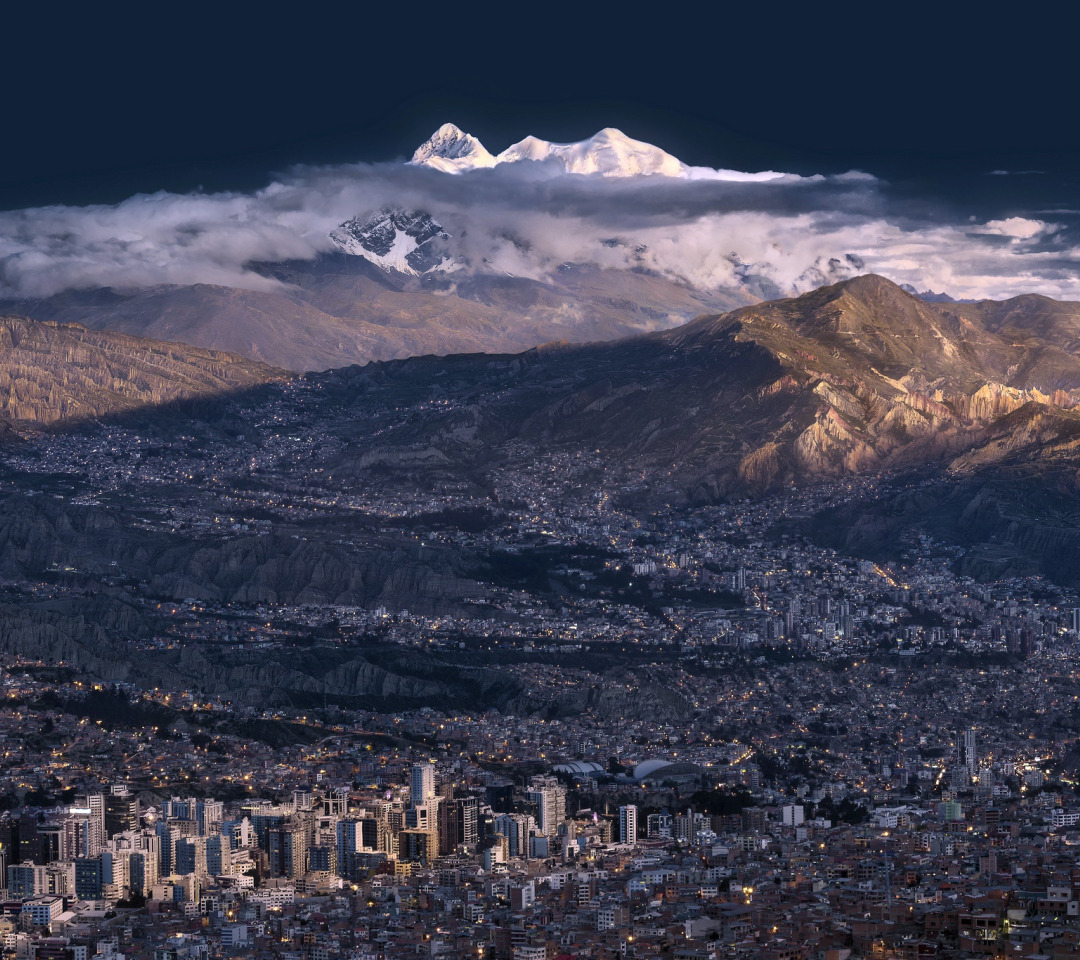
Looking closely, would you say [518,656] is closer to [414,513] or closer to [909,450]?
[414,513]

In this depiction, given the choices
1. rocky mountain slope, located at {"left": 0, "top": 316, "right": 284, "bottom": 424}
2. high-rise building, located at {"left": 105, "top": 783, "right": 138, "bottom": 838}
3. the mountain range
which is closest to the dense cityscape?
high-rise building, located at {"left": 105, "top": 783, "right": 138, "bottom": 838}

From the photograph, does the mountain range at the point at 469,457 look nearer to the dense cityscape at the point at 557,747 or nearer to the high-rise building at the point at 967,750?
the dense cityscape at the point at 557,747

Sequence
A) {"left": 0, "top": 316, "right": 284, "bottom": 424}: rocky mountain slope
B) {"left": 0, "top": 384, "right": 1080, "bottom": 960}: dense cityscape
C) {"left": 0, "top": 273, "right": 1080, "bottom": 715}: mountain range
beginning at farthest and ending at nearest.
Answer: {"left": 0, "top": 316, "right": 284, "bottom": 424}: rocky mountain slope
{"left": 0, "top": 273, "right": 1080, "bottom": 715}: mountain range
{"left": 0, "top": 384, "right": 1080, "bottom": 960}: dense cityscape

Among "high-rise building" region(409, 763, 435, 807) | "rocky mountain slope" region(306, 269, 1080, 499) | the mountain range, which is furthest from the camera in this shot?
"rocky mountain slope" region(306, 269, 1080, 499)

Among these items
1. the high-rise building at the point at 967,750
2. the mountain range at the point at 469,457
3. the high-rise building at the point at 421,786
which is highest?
the mountain range at the point at 469,457

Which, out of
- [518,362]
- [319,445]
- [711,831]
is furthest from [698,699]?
[518,362]

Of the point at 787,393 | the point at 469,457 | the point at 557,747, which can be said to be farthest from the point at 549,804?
the point at 787,393

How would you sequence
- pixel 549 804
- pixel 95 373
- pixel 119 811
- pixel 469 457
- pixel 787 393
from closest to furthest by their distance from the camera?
1. pixel 119 811
2. pixel 549 804
3. pixel 787 393
4. pixel 469 457
5. pixel 95 373

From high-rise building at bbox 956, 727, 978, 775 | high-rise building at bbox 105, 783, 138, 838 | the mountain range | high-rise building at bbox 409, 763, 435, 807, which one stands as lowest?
high-rise building at bbox 956, 727, 978, 775

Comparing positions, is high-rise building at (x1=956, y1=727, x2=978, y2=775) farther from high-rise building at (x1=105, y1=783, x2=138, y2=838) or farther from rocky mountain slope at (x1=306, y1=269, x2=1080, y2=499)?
rocky mountain slope at (x1=306, y1=269, x2=1080, y2=499)

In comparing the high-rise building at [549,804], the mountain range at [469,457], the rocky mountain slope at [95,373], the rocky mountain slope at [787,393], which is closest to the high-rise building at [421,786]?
the high-rise building at [549,804]

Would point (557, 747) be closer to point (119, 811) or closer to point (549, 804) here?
point (549, 804)
